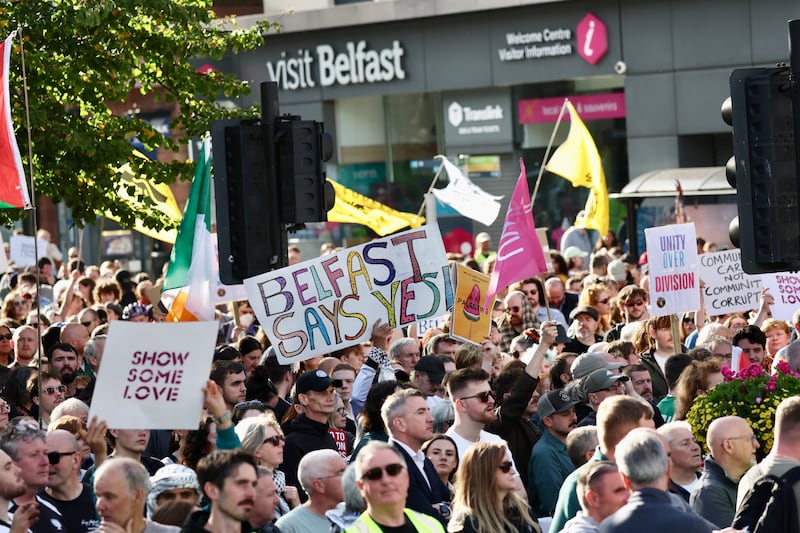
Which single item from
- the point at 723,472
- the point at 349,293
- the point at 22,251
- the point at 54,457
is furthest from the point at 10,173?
the point at 22,251

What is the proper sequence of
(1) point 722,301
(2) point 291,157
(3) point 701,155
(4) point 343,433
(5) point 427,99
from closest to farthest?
(2) point 291,157 → (4) point 343,433 → (1) point 722,301 → (3) point 701,155 → (5) point 427,99

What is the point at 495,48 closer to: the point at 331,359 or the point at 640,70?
the point at 640,70

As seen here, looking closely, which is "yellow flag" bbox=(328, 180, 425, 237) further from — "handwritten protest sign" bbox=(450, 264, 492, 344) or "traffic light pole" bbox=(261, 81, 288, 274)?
"traffic light pole" bbox=(261, 81, 288, 274)

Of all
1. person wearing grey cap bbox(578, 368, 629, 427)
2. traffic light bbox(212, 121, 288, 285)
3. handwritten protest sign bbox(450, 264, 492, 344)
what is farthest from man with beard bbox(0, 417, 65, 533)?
handwritten protest sign bbox(450, 264, 492, 344)

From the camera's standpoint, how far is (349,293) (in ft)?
38.6

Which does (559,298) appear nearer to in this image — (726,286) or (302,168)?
(726,286)

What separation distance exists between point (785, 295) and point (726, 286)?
58 centimetres

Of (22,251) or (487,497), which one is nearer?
(487,497)

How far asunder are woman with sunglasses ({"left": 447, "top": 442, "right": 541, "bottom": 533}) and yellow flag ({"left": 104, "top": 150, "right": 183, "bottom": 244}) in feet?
26.8

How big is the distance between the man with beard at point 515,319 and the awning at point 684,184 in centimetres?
1042

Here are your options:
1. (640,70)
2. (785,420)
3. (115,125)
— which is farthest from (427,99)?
(785,420)

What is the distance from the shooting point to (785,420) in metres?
7.49

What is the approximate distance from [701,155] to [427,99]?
6.63 meters

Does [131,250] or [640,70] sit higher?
[640,70]
